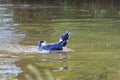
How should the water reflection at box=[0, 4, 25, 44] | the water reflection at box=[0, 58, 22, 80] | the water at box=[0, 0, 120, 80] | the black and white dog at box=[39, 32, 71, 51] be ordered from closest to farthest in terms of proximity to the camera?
1. the water reflection at box=[0, 58, 22, 80]
2. the water at box=[0, 0, 120, 80]
3. the black and white dog at box=[39, 32, 71, 51]
4. the water reflection at box=[0, 4, 25, 44]

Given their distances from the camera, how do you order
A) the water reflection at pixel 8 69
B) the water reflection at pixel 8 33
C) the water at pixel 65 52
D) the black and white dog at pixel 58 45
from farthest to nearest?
the water reflection at pixel 8 33 → the black and white dog at pixel 58 45 → the water at pixel 65 52 → the water reflection at pixel 8 69

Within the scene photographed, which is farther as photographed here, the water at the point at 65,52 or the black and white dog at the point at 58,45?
the black and white dog at the point at 58,45

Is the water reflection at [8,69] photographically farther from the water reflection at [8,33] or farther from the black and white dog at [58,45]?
the water reflection at [8,33]

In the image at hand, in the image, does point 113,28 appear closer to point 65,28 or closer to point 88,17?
point 65,28

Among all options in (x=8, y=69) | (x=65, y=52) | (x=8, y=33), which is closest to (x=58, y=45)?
(x=65, y=52)

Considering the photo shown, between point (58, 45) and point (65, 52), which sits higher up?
point (58, 45)

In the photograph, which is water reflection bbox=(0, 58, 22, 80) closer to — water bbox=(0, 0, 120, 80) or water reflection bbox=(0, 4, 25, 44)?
water bbox=(0, 0, 120, 80)

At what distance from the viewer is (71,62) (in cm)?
901

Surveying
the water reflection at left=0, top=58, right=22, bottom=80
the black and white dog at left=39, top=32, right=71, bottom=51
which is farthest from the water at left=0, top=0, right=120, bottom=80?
the black and white dog at left=39, top=32, right=71, bottom=51

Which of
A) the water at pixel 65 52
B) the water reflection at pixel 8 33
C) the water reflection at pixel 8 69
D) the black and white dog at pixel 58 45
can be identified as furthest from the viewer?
the water reflection at pixel 8 33

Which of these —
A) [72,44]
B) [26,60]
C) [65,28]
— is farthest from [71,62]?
[65,28]

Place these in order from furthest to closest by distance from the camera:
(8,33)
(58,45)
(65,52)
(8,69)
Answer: (8,33), (65,52), (58,45), (8,69)

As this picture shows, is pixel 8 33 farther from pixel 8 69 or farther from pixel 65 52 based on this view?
pixel 8 69

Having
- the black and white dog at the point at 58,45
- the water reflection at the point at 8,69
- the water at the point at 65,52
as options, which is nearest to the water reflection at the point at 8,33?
the water at the point at 65,52
